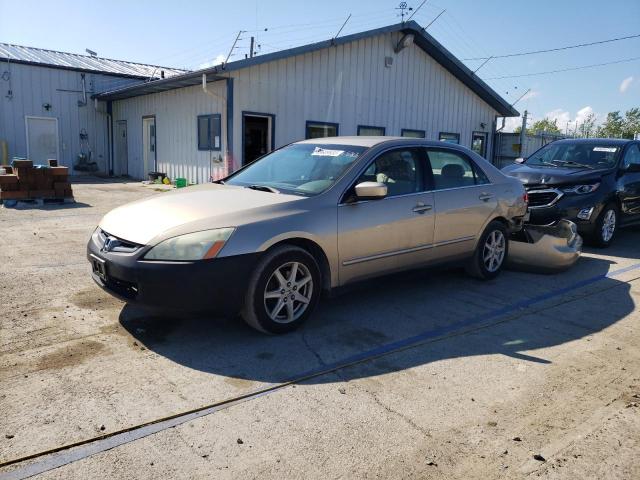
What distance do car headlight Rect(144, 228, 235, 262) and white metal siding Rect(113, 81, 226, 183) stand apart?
10.5 metres

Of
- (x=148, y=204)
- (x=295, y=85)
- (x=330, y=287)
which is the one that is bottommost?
(x=330, y=287)

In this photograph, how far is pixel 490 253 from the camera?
19.8ft

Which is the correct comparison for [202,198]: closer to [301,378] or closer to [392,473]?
[301,378]

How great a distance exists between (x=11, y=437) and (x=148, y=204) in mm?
2194

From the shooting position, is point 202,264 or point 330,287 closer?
point 202,264

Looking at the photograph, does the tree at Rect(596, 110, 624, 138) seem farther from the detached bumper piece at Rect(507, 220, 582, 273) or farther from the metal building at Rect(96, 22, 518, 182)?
the detached bumper piece at Rect(507, 220, 582, 273)

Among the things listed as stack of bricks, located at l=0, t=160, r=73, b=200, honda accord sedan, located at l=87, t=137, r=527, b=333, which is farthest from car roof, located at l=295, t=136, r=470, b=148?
stack of bricks, located at l=0, t=160, r=73, b=200

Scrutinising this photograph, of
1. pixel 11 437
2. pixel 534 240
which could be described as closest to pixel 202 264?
pixel 11 437

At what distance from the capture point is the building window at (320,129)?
15.0 meters

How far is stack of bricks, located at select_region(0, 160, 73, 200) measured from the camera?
10.5 metres

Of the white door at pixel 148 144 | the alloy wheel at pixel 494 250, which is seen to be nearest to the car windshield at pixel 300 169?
the alloy wheel at pixel 494 250

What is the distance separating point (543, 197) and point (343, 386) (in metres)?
6.17

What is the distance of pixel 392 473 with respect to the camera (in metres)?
2.49

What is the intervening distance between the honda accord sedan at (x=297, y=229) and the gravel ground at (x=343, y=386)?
33 centimetres
